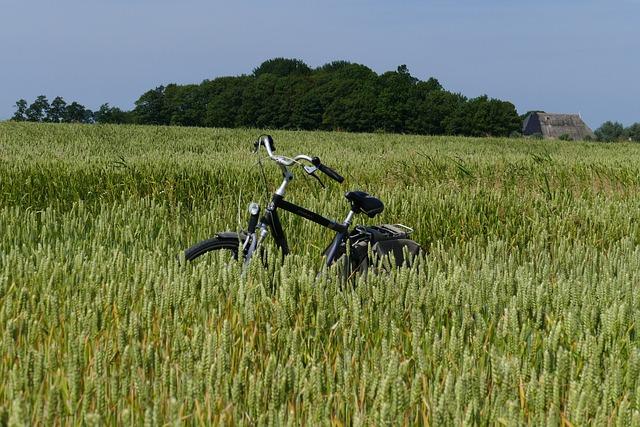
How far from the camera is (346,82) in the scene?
6588 cm

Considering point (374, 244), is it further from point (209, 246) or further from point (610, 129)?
point (610, 129)

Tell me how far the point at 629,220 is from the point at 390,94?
2023 inches

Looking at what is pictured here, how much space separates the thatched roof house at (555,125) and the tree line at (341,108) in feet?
113

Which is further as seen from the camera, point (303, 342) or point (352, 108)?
point (352, 108)

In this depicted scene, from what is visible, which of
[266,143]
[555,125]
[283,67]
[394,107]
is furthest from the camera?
[555,125]

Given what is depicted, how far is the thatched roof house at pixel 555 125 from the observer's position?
10375 cm

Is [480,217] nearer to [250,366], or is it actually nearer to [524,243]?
[524,243]

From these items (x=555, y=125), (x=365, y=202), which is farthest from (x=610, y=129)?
(x=365, y=202)

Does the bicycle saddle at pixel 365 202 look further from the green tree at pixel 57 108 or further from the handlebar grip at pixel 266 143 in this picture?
the green tree at pixel 57 108

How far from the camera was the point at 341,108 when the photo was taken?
60.7 m

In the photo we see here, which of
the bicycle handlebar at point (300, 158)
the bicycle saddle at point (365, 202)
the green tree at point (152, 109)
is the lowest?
the bicycle saddle at point (365, 202)

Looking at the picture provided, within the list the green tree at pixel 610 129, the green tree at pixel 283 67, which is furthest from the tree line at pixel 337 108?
the green tree at pixel 610 129

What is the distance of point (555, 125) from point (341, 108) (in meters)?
54.2

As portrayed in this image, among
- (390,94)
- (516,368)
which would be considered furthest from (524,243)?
(390,94)
